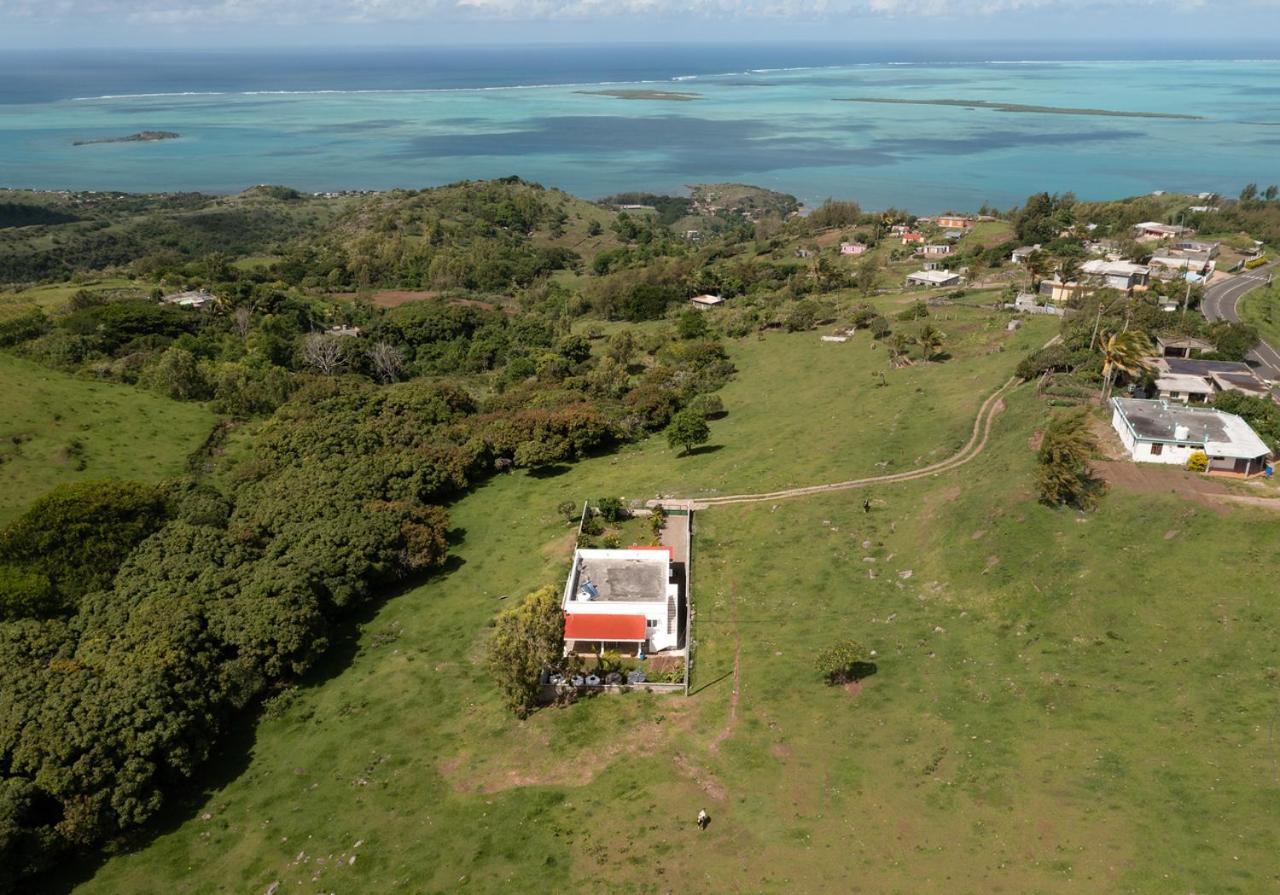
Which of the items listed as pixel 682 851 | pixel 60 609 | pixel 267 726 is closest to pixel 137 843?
pixel 267 726

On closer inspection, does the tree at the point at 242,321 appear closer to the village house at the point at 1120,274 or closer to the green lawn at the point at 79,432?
the green lawn at the point at 79,432

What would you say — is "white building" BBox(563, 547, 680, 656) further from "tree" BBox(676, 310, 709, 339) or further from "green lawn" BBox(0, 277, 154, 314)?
"green lawn" BBox(0, 277, 154, 314)

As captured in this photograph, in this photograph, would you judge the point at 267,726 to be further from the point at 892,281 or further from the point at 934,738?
the point at 892,281

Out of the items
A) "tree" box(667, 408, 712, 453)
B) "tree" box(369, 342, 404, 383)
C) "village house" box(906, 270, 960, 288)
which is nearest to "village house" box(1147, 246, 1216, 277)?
"village house" box(906, 270, 960, 288)

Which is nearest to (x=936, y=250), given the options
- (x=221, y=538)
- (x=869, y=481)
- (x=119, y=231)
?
(x=869, y=481)

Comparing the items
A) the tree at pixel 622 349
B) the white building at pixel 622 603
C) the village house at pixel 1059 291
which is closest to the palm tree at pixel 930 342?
the village house at pixel 1059 291

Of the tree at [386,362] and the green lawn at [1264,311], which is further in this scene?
the tree at [386,362]
